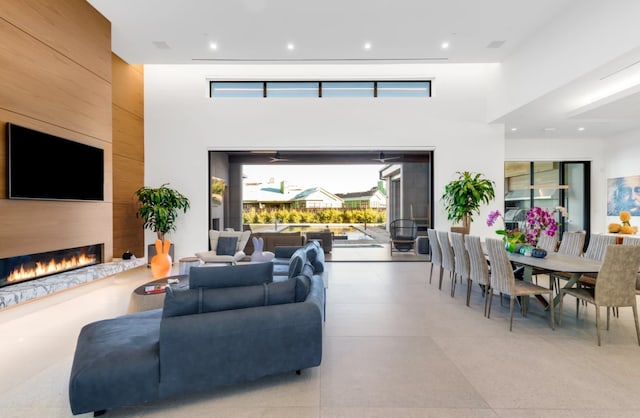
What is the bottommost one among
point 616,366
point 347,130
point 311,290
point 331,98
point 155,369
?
point 616,366

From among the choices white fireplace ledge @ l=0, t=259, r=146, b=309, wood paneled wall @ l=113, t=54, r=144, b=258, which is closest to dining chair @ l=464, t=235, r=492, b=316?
white fireplace ledge @ l=0, t=259, r=146, b=309

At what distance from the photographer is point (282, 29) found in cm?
573

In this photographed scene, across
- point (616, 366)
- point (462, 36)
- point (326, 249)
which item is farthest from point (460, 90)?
point (616, 366)

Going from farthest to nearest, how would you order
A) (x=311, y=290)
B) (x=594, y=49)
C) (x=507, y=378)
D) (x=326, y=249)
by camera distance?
(x=326, y=249), (x=594, y=49), (x=311, y=290), (x=507, y=378)

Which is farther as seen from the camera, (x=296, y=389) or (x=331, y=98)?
(x=331, y=98)

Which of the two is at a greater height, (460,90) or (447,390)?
(460,90)

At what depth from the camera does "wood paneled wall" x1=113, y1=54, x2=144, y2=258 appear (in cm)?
664

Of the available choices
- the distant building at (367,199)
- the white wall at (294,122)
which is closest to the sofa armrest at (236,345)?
the white wall at (294,122)

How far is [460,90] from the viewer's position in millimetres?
7551

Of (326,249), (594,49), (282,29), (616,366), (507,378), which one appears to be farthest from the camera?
(326,249)

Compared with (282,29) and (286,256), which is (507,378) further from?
(282,29)

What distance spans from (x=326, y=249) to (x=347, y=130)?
3214 millimetres

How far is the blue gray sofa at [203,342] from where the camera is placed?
6.68ft

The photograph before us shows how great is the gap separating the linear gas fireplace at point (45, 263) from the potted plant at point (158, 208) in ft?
5.04
